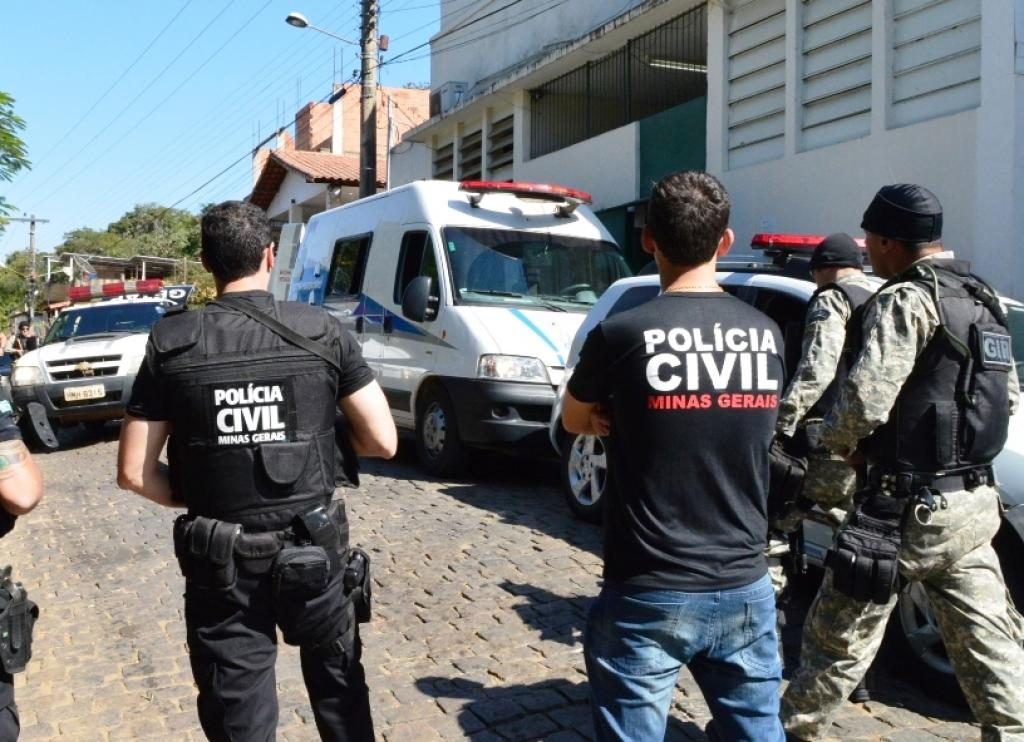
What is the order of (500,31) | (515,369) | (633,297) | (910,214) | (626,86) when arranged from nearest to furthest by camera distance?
(910,214) < (633,297) < (515,369) < (626,86) < (500,31)

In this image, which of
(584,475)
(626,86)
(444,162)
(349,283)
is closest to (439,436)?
(584,475)

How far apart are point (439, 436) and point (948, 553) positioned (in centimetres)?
578

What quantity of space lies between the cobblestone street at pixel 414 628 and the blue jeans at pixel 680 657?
4.81 ft

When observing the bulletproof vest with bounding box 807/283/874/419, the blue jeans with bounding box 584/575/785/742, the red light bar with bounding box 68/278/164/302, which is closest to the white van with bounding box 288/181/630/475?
the bulletproof vest with bounding box 807/283/874/419

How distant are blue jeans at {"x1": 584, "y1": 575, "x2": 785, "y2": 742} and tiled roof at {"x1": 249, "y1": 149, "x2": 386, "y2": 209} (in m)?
22.5

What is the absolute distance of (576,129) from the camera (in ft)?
55.4

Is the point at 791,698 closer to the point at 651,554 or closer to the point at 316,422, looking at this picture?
the point at 651,554

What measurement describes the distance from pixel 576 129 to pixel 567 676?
44.4 ft

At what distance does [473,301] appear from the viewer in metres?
8.42

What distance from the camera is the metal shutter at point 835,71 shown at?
1016 cm

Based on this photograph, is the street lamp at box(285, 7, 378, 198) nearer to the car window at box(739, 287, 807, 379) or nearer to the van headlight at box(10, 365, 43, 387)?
the van headlight at box(10, 365, 43, 387)

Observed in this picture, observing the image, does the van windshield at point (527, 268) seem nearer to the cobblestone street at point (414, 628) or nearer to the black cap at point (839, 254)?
the cobblestone street at point (414, 628)

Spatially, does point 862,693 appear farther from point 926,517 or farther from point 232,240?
point 232,240

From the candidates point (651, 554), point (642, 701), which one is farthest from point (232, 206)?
point (642, 701)
